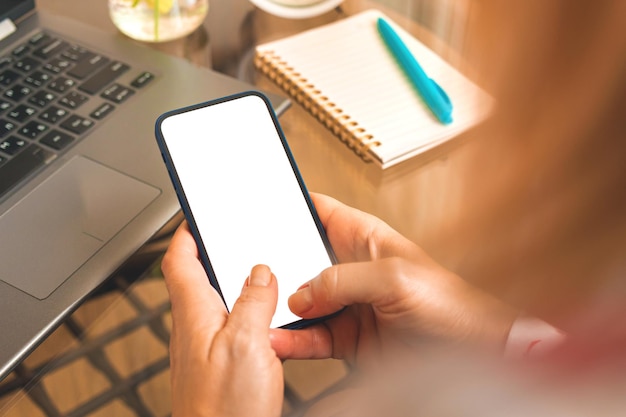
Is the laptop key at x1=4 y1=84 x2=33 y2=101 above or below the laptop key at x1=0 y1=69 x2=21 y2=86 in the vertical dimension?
below

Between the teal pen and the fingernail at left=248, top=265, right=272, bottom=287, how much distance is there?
263 millimetres

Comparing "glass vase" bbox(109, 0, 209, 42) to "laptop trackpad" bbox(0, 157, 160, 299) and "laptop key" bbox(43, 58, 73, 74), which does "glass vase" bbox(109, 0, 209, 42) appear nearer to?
"laptop key" bbox(43, 58, 73, 74)

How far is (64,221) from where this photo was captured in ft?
1.73

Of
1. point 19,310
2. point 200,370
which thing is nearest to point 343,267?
point 200,370

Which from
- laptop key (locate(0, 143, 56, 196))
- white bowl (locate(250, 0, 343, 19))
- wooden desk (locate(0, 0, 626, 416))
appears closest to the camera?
wooden desk (locate(0, 0, 626, 416))

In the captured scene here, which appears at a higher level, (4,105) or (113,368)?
(4,105)

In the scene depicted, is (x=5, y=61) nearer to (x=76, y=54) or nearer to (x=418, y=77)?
(x=76, y=54)

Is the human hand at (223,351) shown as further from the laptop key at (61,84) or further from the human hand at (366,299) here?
the laptop key at (61,84)

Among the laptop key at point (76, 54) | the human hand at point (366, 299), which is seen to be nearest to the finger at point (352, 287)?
the human hand at point (366, 299)

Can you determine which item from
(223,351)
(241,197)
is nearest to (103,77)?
(241,197)

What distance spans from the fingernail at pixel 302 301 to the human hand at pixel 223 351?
0.02 meters

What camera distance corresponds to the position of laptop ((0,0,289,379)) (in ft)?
1.58

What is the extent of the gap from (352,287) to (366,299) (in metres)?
0.02

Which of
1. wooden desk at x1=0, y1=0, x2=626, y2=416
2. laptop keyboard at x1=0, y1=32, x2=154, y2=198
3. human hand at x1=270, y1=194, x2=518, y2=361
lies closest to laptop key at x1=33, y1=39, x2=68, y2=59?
laptop keyboard at x1=0, y1=32, x2=154, y2=198
